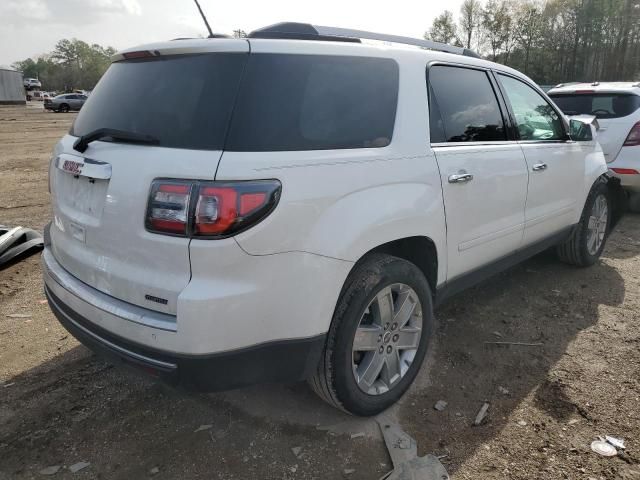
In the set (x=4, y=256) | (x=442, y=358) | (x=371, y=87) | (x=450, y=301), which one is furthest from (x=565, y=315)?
(x=4, y=256)

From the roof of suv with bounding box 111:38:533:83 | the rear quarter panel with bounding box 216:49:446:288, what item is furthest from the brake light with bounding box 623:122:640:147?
the rear quarter panel with bounding box 216:49:446:288

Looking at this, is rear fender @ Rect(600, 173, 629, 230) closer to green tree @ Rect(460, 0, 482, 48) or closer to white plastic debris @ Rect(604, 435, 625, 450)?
white plastic debris @ Rect(604, 435, 625, 450)

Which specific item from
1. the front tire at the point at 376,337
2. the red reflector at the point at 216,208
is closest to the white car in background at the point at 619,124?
the front tire at the point at 376,337

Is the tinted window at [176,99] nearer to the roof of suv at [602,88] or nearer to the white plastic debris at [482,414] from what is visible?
the white plastic debris at [482,414]

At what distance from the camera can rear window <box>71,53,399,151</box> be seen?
2064 mm

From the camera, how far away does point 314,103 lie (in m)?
2.26

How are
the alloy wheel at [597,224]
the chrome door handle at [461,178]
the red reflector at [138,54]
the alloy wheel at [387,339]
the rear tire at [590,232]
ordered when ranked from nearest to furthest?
the red reflector at [138,54] < the alloy wheel at [387,339] < the chrome door handle at [461,178] < the rear tire at [590,232] < the alloy wheel at [597,224]

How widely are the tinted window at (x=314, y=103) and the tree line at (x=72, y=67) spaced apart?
105 m

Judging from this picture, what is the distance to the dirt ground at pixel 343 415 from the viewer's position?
2.38m

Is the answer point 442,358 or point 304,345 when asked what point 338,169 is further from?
point 442,358

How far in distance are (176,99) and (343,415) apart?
5.91 feet

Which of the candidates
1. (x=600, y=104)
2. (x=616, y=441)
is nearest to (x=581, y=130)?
(x=616, y=441)

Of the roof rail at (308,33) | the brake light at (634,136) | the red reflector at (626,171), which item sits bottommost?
the red reflector at (626,171)

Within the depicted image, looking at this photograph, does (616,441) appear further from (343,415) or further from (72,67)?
(72,67)
